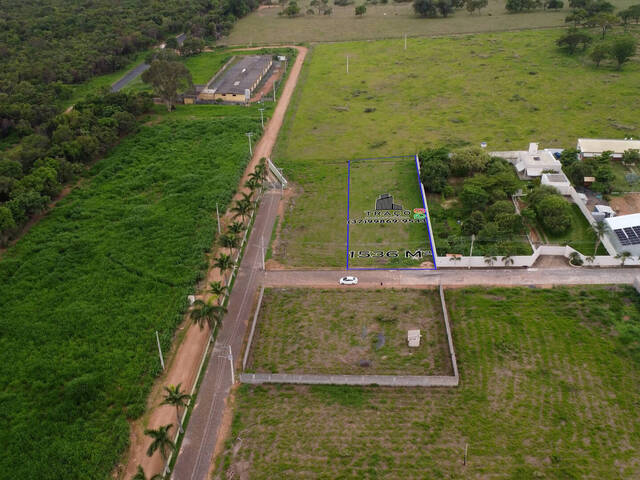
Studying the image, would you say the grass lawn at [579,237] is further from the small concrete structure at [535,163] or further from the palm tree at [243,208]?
the palm tree at [243,208]

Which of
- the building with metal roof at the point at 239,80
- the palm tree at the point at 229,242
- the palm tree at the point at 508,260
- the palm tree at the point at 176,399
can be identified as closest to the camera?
the palm tree at the point at 176,399

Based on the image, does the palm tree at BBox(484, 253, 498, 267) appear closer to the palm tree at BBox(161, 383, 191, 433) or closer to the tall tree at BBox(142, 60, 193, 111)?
the palm tree at BBox(161, 383, 191, 433)

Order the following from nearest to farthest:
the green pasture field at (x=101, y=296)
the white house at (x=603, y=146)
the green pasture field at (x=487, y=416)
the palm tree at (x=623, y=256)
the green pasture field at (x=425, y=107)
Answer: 1. the green pasture field at (x=487, y=416)
2. the green pasture field at (x=101, y=296)
3. the palm tree at (x=623, y=256)
4. the green pasture field at (x=425, y=107)
5. the white house at (x=603, y=146)

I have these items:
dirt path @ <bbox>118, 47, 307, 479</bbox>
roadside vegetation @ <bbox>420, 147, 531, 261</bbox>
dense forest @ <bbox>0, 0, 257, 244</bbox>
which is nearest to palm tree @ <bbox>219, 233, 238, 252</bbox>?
dirt path @ <bbox>118, 47, 307, 479</bbox>

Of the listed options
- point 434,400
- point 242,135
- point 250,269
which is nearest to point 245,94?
point 242,135

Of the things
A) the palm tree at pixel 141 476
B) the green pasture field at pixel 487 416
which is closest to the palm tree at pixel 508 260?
the green pasture field at pixel 487 416

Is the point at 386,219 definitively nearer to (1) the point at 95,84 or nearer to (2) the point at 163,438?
(2) the point at 163,438
